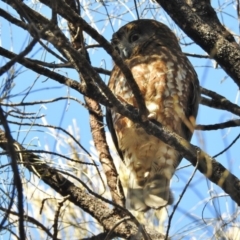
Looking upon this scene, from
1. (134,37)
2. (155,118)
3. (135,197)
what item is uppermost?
(134,37)

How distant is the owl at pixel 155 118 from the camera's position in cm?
288

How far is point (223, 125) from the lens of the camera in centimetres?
255

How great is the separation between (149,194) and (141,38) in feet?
3.91

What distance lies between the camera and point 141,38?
3729mm

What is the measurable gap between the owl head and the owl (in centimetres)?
7

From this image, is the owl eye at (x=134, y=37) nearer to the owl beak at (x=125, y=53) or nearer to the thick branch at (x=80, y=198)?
the owl beak at (x=125, y=53)

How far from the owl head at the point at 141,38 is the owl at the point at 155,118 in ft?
0.22

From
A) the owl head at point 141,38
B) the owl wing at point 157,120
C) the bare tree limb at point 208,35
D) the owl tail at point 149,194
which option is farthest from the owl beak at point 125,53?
the bare tree limb at point 208,35

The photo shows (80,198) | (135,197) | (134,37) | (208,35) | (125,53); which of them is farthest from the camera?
(134,37)

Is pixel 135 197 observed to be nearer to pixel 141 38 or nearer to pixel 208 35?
pixel 208 35

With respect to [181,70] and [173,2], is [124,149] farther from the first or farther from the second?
[173,2]

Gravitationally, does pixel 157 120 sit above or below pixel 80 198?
above

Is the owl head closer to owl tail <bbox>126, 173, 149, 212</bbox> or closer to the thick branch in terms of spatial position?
owl tail <bbox>126, 173, 149, 212</bbox>

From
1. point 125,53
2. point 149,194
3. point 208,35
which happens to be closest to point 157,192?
point 149,194
